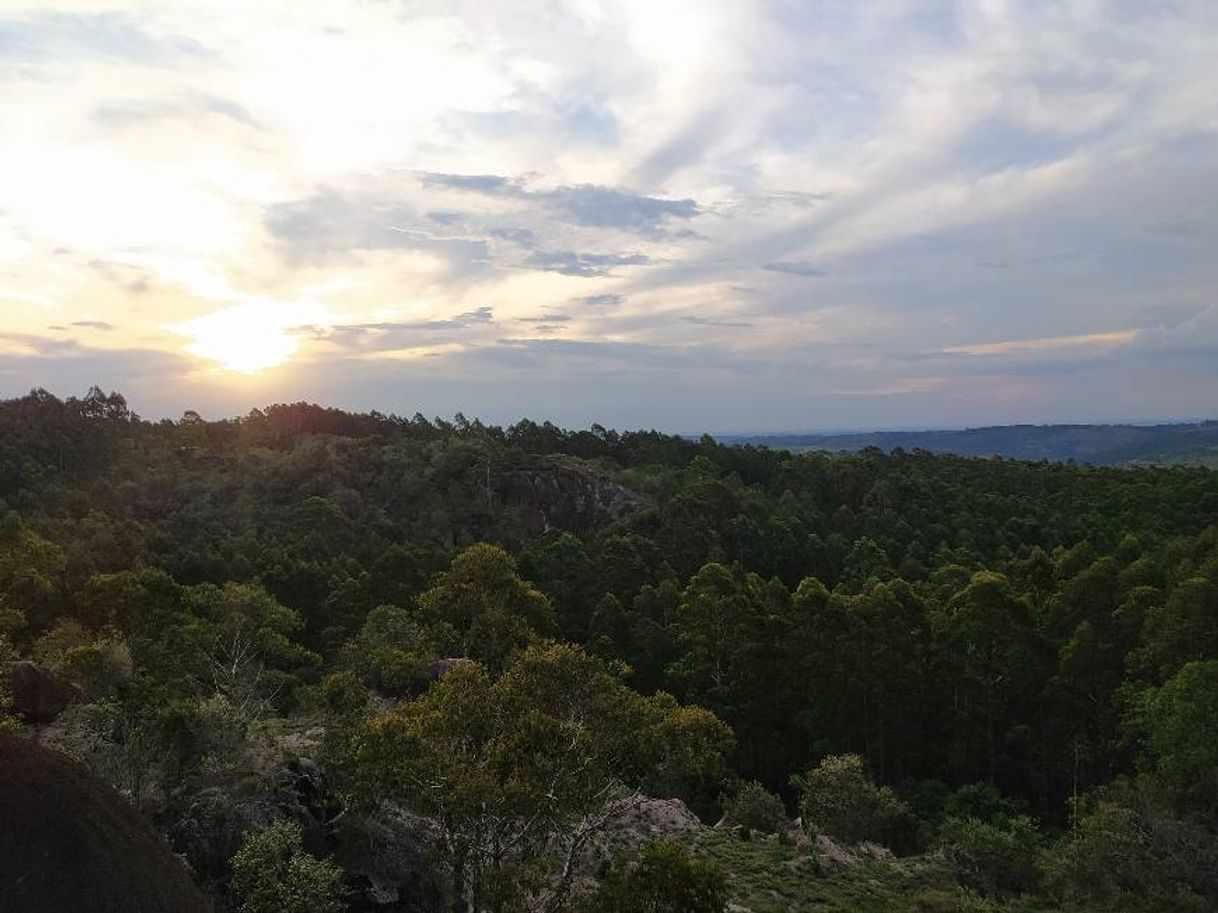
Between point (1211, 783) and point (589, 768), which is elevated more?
point (589, 768)

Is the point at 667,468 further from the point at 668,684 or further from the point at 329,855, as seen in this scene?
the point at 329,855

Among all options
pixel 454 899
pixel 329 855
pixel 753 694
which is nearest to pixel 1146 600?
pixel 753 694

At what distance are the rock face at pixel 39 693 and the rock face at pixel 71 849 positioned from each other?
15.9 meters

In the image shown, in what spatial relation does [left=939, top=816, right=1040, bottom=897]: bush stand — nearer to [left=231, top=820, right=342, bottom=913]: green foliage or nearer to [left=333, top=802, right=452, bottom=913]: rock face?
[left=333, top=802, right=452, bottom=913]: rock face

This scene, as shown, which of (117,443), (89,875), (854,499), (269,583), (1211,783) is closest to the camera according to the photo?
(89,875)

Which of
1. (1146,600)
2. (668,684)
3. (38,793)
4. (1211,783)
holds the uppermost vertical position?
(38,793)

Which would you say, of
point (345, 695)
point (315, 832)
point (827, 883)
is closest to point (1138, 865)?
point (827, 883)

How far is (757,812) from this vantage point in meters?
31.8

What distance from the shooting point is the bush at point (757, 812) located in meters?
31.6

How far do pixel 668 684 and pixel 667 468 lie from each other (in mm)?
56076

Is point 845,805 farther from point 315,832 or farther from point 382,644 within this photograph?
point 315,832

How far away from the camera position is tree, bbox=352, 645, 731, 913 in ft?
47.5

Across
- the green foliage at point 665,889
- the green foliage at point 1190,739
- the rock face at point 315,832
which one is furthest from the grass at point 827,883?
the green foliage at point 665,889

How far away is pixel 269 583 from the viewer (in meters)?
53.6
